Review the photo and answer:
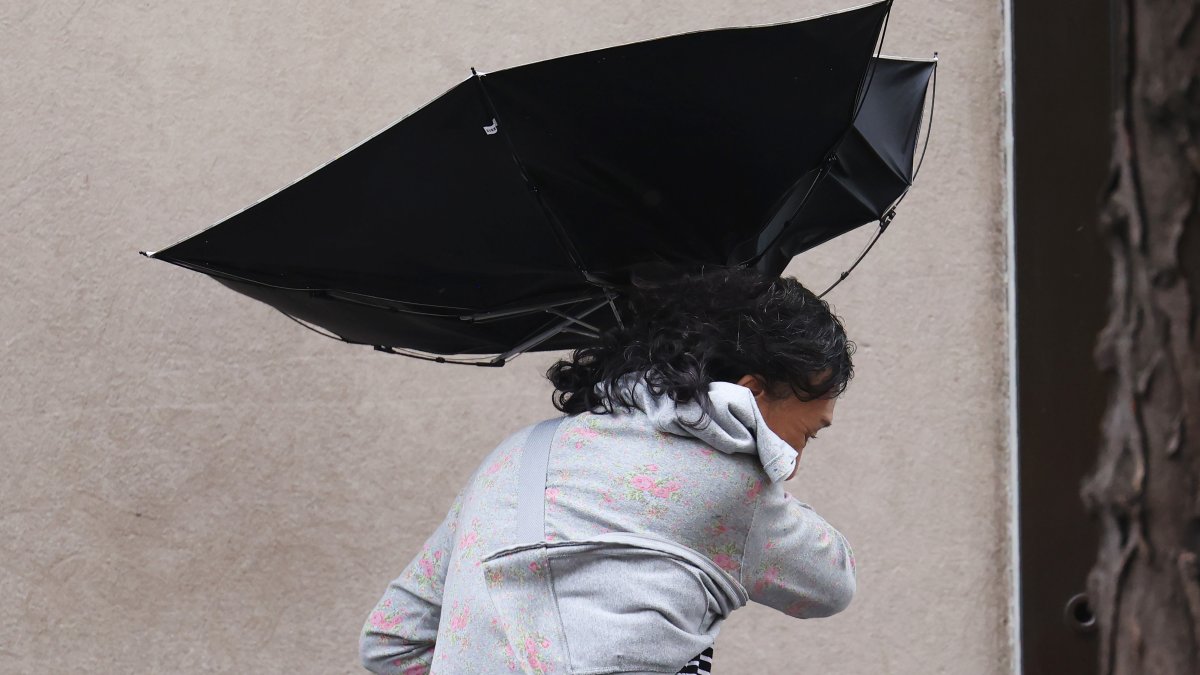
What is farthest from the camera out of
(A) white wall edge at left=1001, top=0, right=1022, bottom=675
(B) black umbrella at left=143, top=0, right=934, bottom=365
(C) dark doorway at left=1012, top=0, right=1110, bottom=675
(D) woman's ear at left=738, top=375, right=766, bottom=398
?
(A) white wall edge at left=1001, top=0, right=1022, bottom=675

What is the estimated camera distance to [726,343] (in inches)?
86.0

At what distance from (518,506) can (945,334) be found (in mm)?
2047

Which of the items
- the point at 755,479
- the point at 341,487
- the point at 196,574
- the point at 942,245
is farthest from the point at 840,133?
the point at 196,574

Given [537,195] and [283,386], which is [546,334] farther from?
[283,386]

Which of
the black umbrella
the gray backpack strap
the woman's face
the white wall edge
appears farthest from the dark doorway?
the gray backpack strap

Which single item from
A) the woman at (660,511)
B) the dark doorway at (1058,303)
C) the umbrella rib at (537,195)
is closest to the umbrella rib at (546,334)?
the umbrella rib at (537,195)

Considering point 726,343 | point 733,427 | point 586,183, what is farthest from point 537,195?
point 733,427

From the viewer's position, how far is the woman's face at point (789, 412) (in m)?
2.20

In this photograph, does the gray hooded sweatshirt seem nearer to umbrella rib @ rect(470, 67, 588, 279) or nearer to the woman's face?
the woman's face

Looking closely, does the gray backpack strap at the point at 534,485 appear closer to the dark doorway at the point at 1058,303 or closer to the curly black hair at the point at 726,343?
the curly black hair at the point at 726,343

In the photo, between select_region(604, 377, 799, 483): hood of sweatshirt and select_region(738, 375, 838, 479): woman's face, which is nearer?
select_region(604, 377, 799, 483): hood of sweatshirt

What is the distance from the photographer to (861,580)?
3725mm

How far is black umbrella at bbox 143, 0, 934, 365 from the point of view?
6.84ft

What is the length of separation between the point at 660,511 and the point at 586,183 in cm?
59
